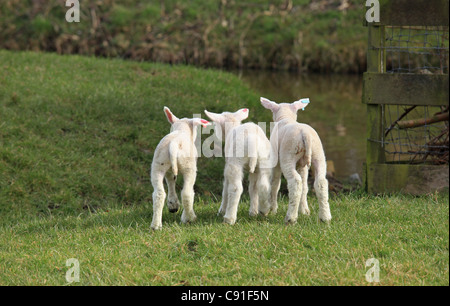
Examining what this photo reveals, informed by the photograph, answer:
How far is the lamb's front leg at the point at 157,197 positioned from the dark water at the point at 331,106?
415 cm

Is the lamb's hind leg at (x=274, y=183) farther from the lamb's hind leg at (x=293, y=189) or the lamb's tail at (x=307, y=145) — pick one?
the lamb's tail at (x=307, y=145)

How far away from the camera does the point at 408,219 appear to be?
591 cm

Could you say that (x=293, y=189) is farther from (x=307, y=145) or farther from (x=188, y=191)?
(x=188, y=191)

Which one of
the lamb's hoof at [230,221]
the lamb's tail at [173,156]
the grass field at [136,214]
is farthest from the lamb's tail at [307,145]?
the lamb's tail at [173,156]

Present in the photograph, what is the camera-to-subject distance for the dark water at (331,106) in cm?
1063

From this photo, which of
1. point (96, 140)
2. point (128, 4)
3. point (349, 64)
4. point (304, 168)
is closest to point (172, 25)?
point (128, 4)

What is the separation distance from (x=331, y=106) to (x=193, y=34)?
5255mm

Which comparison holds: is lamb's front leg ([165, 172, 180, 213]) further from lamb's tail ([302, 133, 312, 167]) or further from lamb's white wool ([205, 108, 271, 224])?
lamb's tail ([302, 133, 312, 167])

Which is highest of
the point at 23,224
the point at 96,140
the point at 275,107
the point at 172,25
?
the point at 172,25

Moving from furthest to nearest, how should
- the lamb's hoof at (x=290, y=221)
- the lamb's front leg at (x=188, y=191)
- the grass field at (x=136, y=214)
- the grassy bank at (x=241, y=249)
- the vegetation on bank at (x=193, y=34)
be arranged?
the vegetation on bank at (x=193, y=34), the lamb's front leg at (x=188, y=191), the lamb's hoof at (x=290, y=221), the grass field at (x=136, y=214), the grassy bank at (x=241, y=249)

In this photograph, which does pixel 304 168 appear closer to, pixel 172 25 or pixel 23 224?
pixel 23 224

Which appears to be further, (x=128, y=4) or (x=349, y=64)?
(x=128, y=4)
